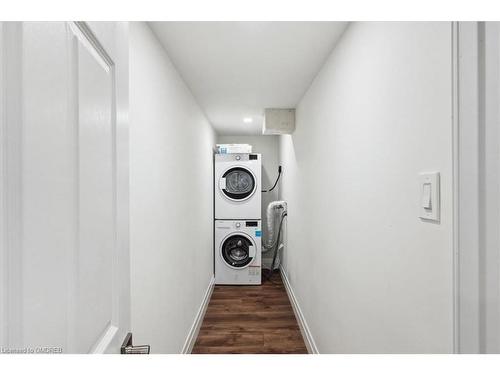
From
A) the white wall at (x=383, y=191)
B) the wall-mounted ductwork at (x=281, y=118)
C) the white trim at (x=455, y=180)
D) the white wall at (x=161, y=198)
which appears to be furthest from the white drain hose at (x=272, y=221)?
the white trim at (x=455, y=180)

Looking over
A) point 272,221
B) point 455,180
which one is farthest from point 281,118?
point 455,180

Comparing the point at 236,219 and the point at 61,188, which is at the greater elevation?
the point at 61,188

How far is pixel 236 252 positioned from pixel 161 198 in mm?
2735

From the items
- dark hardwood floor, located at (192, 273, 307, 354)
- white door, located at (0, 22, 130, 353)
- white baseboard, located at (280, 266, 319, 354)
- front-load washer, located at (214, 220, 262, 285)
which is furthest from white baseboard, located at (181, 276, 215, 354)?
white door, located at (0, 22, 130, 353)

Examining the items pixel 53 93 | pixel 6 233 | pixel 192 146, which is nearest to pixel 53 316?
pixel 6 233

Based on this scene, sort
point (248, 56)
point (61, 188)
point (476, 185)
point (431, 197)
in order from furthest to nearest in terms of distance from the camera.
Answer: point (248, 56) → point (431, 197) → point (476, 185) → point (61, 188)

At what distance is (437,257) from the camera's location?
87cm

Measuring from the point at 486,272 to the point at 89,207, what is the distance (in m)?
0.90

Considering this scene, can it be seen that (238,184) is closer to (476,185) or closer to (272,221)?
(272,221)

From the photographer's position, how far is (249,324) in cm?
304

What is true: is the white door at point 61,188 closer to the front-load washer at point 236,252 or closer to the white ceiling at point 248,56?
the white ceiling at point 248,56

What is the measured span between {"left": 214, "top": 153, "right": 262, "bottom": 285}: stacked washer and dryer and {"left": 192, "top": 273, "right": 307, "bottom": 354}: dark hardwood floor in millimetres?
303

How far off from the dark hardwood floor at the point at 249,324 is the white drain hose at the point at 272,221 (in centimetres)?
88

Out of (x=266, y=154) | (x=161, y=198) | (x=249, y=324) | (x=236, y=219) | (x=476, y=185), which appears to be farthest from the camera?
(x=266, y=154)
